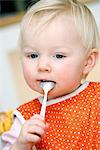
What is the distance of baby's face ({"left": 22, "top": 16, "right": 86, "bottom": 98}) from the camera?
0.88 meters

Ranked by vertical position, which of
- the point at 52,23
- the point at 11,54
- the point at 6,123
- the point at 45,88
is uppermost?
the point at 52,23

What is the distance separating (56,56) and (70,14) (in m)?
0.10

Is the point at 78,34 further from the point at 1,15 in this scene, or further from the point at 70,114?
the point at 1,15

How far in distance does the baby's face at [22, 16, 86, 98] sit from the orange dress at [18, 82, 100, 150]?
1.6 inches

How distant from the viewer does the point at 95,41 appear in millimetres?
942

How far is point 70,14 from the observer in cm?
91

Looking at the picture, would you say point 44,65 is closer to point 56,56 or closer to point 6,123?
point 56,56

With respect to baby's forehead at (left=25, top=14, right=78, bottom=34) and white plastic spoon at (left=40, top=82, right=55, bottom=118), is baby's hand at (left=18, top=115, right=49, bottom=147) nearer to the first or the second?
white plastic spoon at (left=40, top=82, right=55, bottom=118)

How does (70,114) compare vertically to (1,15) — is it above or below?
above

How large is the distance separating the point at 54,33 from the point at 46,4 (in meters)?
0.08

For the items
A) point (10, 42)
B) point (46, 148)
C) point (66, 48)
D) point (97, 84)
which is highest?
point (66, 48)

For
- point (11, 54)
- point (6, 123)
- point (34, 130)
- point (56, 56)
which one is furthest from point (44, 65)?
point (11, 54)

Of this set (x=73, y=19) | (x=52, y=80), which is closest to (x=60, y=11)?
(x=73, y=19)

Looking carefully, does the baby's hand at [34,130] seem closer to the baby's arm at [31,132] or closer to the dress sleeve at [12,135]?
the baby's arm at [31,132]
